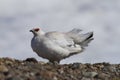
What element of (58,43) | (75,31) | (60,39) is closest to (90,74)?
(58,43)

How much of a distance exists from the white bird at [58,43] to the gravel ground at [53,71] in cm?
48

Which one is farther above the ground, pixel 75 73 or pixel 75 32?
pixel 75 32

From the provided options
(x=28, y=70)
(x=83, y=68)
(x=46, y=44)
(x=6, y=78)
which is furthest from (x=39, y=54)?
(x=6, y=78)

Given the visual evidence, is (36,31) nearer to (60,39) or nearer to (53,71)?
(60,39)

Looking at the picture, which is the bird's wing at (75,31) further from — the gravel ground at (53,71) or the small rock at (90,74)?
the small rock at (90,74)

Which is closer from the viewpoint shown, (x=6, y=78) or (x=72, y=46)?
(x=6, y=78)

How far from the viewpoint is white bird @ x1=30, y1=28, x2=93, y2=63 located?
16500 mm

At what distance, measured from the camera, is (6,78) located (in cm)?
1215

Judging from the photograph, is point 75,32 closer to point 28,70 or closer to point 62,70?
point 62,70

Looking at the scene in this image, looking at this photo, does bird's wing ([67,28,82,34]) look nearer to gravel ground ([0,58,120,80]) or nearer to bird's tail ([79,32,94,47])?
bird's tail ([79,32,94,47])

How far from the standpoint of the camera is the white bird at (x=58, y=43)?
1650 cm

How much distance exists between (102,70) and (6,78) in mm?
5070

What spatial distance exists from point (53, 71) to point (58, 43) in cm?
262

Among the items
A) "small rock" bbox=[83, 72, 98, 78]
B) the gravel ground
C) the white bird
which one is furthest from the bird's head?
"small rock" bbox=[83, 72, 98, 78]
